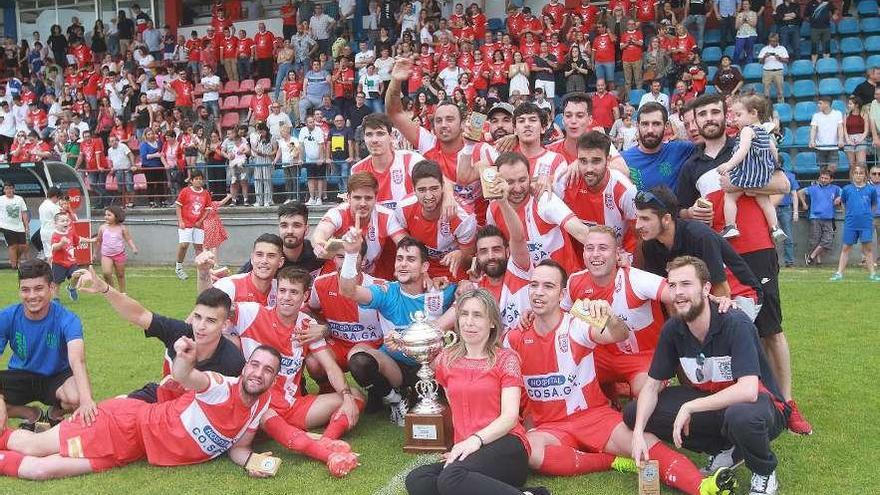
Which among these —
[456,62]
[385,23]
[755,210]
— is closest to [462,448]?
[755,210]

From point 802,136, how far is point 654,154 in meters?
11.8

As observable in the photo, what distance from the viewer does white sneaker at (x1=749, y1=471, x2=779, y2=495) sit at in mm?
4902

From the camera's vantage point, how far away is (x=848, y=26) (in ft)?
64.3

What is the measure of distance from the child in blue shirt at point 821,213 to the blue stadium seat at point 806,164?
754mm

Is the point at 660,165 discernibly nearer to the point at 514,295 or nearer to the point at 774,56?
the point at 514,295

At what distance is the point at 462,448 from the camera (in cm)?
493

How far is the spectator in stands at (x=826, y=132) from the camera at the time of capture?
16.0 m

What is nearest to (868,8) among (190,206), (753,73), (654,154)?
(753,73)

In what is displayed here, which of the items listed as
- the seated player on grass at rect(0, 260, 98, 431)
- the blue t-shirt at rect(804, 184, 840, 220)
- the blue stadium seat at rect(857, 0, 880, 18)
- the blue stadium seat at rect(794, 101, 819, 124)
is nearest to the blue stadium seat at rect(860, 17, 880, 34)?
the blue stadium seat at rect(857, 0, 880, 18)

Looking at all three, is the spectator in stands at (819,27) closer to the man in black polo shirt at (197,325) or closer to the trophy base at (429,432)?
the trophy base at (429,432)

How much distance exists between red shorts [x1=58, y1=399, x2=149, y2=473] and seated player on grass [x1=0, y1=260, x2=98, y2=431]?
508 mm

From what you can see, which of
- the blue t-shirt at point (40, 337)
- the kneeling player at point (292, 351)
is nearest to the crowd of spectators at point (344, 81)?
the kneeling player at point (292, 351)

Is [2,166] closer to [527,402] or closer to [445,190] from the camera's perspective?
[445,190]

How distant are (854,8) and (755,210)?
16249mm
